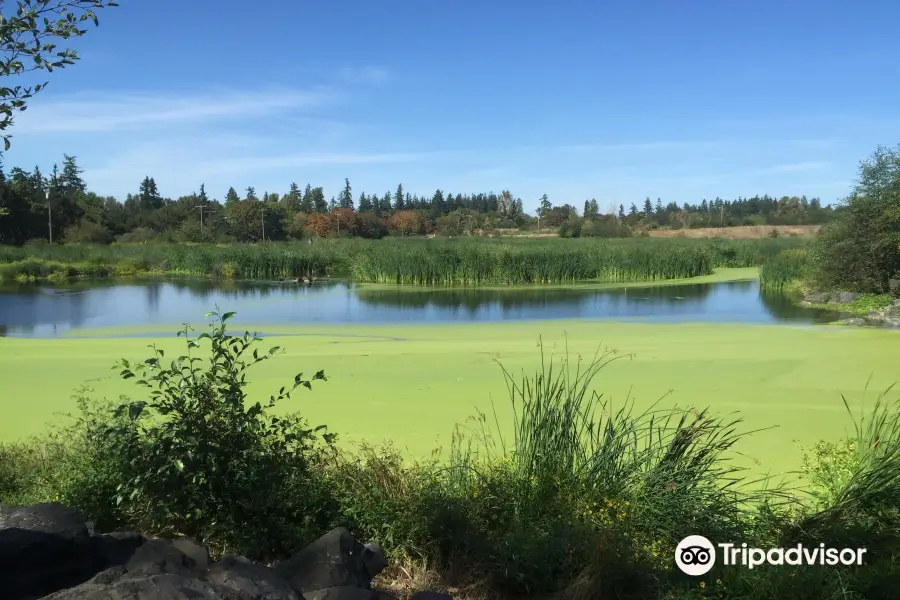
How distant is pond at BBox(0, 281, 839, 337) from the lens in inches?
479

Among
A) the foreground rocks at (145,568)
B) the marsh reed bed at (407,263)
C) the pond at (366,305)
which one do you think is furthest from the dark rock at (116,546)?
the marsh reed bed at (407,263)

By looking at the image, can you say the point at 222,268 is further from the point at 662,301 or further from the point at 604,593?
the point at 604,593

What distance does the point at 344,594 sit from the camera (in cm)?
201

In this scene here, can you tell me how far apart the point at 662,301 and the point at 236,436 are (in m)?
13.1

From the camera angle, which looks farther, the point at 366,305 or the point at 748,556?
the point at 366,305

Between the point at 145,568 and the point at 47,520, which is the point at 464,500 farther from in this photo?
the point at 47,520

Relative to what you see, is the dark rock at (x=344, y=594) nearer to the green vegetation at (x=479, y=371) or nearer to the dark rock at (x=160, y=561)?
the dark rock at (x=160, y=561)

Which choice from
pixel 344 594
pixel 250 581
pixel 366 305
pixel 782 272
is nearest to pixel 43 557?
pixel 250 581

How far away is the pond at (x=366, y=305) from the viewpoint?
39.9ft

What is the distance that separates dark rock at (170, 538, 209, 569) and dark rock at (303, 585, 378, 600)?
0.39m

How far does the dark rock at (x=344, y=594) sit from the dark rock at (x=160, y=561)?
0.34 metres

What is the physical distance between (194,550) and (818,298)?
47.0 feet

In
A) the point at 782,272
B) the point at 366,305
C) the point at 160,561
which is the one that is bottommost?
the point at 366,305

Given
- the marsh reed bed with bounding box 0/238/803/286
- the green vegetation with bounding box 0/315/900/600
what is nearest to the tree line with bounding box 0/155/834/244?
the marsh reed bed with bounding box 0/238/803/286
